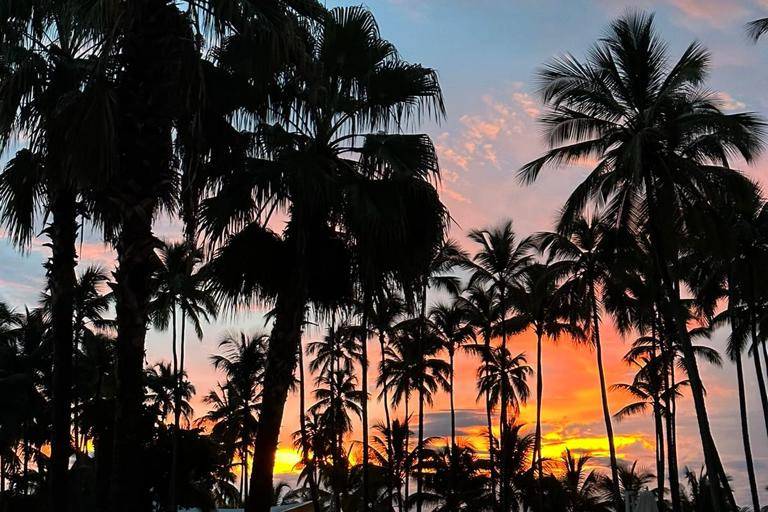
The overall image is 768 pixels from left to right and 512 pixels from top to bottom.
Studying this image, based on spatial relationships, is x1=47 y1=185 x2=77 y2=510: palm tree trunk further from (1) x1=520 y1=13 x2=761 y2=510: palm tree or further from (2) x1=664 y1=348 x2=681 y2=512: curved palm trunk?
(2) x1=664 y1=348 x2=681 y2=512: curved palm trunk

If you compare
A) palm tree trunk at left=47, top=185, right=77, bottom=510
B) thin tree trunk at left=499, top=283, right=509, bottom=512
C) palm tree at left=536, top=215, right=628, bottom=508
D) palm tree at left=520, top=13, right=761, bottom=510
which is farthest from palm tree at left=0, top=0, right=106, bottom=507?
thin tree trunk at left=499, top=283, right=509, bottom=512

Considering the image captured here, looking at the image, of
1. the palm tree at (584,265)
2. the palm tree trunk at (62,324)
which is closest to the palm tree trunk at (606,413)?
the palm tree at (584,265)

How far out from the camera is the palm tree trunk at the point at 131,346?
777 cm

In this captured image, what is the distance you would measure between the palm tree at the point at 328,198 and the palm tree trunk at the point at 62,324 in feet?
9.04

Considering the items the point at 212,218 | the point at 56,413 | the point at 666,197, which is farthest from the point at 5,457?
the point at 666,197

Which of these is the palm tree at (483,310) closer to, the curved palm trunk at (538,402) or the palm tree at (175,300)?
the curved palm trunk at (538,402)

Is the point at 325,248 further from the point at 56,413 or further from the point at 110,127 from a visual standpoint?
the point at 110,127

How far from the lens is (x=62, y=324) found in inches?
591

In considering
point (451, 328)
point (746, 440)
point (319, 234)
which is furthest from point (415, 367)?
point (319, 234)

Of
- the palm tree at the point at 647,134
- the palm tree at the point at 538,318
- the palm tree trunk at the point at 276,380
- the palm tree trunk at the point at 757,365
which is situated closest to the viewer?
the palm tree trunk at the point at 276,380

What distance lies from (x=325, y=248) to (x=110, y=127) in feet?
23.6

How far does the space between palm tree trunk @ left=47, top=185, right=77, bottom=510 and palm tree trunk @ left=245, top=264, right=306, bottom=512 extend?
3.58 meters

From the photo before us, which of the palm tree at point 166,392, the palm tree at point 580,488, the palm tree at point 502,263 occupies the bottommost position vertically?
the palm tree at point 580,488

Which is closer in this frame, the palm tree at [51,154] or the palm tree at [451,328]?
the palm tree at [51,154]
